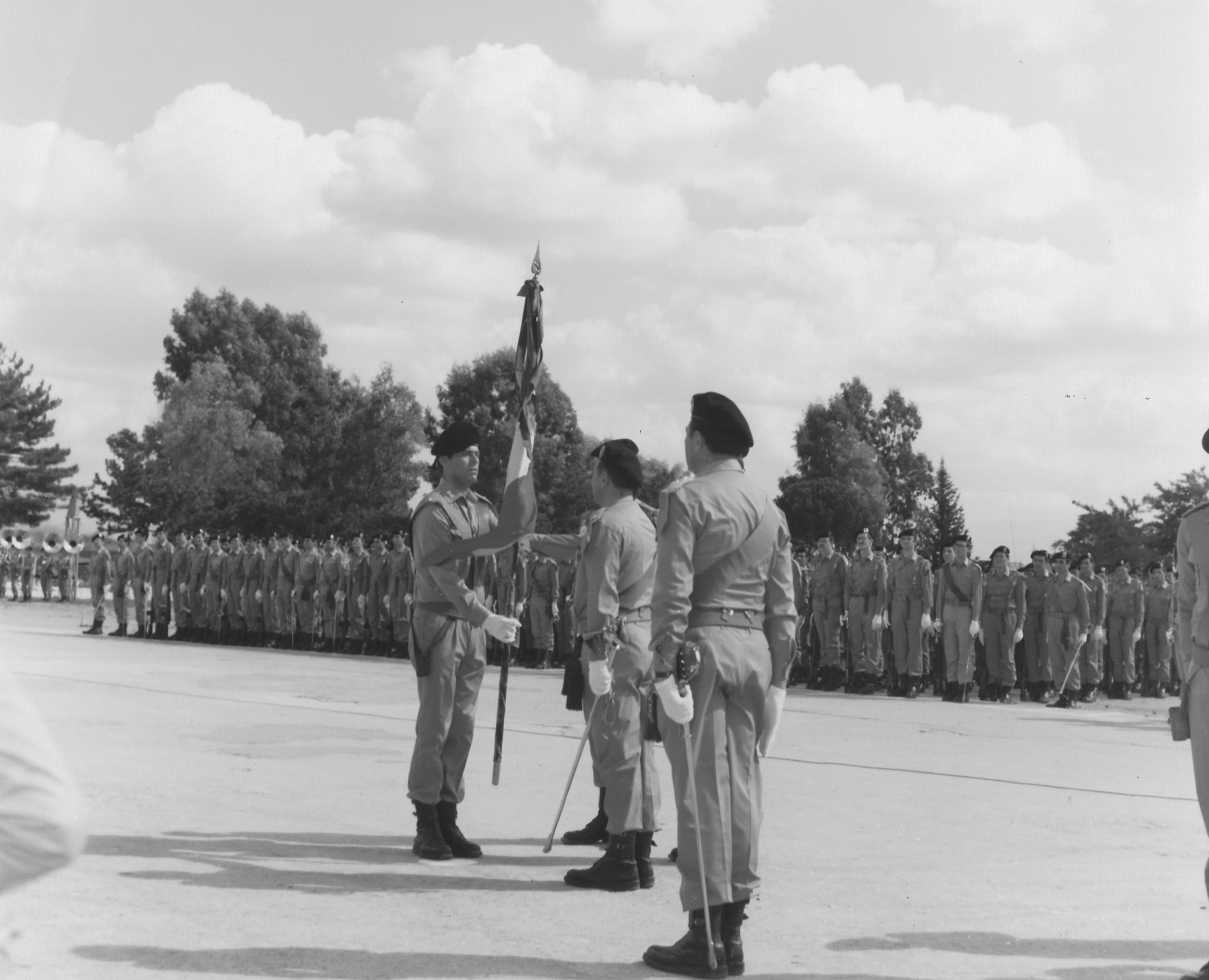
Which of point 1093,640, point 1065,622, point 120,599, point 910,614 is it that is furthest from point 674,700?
point 120,599

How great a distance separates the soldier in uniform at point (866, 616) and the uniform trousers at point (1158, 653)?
5.96 metres

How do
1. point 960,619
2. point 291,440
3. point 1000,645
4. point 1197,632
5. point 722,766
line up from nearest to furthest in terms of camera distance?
point 722,766
point 1197,632
point 960,619
point 1000,645
point 291,440

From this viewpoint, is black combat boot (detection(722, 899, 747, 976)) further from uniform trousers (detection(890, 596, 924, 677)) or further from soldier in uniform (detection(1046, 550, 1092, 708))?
soldier in uniform (detection(1046, 550, 1092, 708))

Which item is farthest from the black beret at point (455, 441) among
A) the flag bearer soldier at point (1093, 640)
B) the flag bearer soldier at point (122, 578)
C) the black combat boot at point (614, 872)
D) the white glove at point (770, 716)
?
the flag bearer soldier at point (122, 578)

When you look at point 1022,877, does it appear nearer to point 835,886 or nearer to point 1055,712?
point 835,886

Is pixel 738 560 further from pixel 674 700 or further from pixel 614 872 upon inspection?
pixel 614 872

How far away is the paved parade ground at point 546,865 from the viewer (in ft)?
16.4

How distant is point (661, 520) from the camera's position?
201 inches

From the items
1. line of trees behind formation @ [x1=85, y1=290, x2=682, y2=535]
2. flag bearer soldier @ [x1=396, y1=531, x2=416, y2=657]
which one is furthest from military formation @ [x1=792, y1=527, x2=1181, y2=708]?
line of trees behind formation @ [x1=85, y1=290, x2=682, y2=535]

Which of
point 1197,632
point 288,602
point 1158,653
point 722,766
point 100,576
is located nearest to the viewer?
point 722,766

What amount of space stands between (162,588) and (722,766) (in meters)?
25.2

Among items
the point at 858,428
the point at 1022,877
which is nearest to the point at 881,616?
the point at 1022,877

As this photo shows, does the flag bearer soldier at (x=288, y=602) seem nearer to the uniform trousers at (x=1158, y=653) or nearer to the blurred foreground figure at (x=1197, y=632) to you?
the uniform trousers at (x=1158, y=653)

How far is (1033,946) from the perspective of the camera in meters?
5.28
